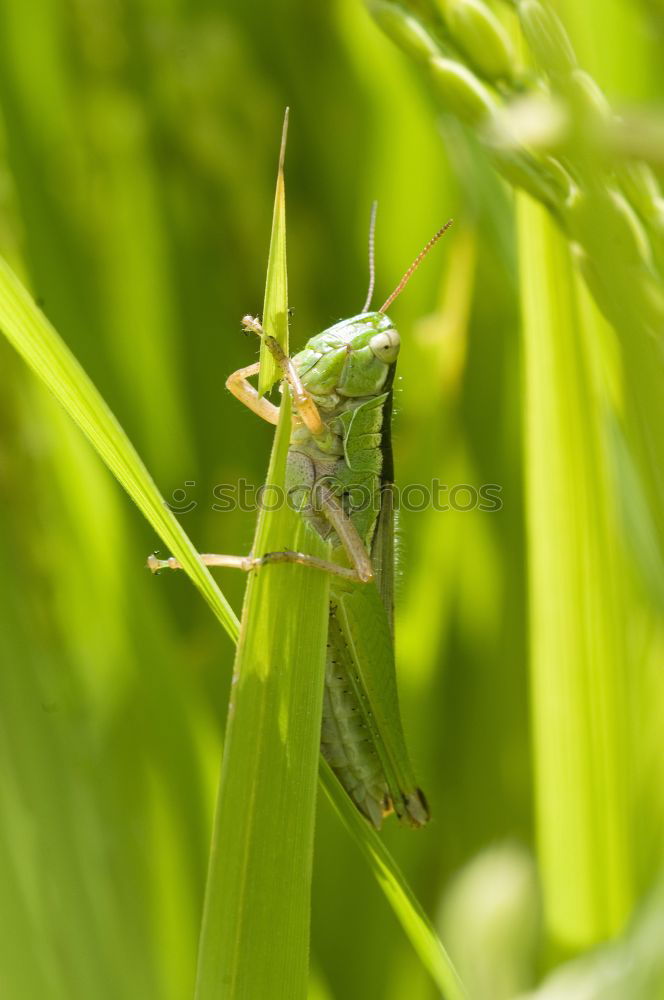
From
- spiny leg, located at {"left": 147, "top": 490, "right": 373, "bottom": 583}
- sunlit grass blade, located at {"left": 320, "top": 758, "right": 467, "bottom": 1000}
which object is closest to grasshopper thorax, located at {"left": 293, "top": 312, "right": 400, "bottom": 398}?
spiny leg, located at {"left": 147, "top": 490, "right": 373, "bottom": 583}

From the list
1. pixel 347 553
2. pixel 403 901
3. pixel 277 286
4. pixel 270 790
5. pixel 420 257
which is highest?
pixel 420 257

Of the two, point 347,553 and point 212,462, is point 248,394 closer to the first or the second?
point 212,462

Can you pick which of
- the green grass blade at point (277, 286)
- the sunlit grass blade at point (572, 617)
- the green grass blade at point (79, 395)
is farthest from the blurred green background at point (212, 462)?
the green grass blade at point (277, 286)

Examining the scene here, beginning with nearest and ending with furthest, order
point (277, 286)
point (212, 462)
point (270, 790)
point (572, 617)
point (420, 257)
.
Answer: point (270, 790), point (277, 286), point (572, 617), point (420, 257), point (212, 462)

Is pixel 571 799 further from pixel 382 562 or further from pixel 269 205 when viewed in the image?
pixel 269 205

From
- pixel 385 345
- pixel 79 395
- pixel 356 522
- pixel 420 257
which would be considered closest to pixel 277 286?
pixel 79 395

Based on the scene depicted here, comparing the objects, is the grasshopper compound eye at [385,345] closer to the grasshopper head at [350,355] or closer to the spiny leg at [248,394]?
the grasshopper head at [350,355]

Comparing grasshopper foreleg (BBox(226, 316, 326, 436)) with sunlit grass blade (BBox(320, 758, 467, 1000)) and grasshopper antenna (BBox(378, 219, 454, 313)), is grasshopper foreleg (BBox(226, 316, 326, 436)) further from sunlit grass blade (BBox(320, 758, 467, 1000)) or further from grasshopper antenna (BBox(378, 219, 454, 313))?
sunlit grass blade (BBox(320, 758, 467, 1000))
